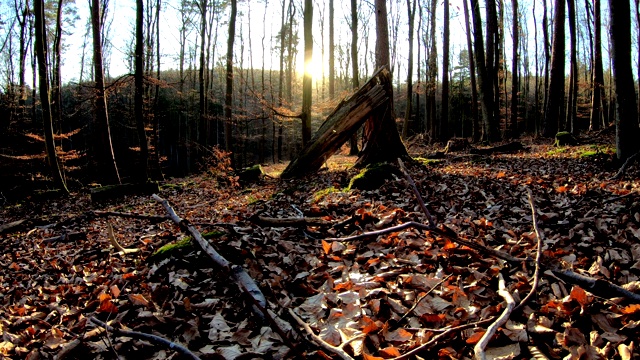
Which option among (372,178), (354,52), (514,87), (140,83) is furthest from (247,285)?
(514,87)

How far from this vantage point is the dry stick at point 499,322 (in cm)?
158

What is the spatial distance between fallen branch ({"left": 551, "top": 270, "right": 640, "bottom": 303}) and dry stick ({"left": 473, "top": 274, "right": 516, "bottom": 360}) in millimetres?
383

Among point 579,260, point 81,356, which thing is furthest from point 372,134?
point 81,356

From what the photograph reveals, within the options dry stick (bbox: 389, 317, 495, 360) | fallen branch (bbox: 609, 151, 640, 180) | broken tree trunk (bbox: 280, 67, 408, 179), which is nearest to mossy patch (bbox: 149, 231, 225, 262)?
dry stick (bbox: 389, 317, 495, 360)

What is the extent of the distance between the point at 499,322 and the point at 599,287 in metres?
0.77

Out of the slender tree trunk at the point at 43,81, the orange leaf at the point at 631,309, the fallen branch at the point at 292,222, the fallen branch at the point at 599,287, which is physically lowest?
the orange leaf at the point at 631,309

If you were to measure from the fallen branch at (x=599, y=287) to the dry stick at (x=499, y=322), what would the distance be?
383mm

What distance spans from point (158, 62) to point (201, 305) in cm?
2359

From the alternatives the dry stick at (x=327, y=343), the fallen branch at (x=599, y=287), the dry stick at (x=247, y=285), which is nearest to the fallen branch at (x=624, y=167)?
the fallen branch at (x=599, y=287)

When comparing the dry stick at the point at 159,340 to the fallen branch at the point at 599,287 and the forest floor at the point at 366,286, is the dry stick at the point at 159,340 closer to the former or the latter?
the forest floor at the point at 366,286

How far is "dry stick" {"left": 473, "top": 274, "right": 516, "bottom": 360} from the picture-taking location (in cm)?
158

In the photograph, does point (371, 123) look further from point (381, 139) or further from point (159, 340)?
point (159, 340)

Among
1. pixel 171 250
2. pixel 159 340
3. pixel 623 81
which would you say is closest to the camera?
pixel 159 340

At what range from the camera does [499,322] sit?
178cm
